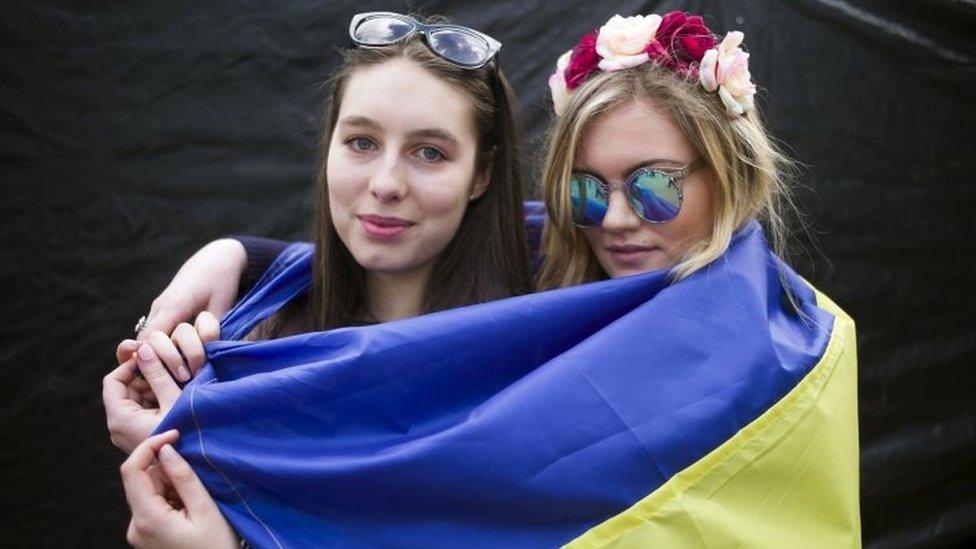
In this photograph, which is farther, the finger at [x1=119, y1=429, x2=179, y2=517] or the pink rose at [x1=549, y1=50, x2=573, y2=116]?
the pink rose at [x1=549, y1=50, x2=573, y2=116]

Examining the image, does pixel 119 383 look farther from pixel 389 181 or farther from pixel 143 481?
pixel 389 181

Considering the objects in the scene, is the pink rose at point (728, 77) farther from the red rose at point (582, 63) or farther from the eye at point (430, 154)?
the eye at point (430, 154)

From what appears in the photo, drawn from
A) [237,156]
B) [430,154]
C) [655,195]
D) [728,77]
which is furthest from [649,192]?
[237,156]

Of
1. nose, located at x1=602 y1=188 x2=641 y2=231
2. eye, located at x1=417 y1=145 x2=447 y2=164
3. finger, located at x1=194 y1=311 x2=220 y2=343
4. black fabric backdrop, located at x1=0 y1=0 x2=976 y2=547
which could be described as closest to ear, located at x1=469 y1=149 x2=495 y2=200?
eye, located at x1=417 y1=145 x2=447 y2=164

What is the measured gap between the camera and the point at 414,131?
1.95m

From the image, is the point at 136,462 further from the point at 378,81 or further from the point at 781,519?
the point at 781,519

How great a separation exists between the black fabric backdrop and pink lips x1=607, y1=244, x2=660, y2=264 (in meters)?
1.06

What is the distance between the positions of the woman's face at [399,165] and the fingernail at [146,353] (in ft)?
1.21

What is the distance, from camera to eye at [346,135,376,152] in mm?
1995

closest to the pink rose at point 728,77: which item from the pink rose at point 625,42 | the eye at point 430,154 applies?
the pink rose at point 625,42

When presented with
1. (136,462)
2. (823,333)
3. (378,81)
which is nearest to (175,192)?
(378,81)

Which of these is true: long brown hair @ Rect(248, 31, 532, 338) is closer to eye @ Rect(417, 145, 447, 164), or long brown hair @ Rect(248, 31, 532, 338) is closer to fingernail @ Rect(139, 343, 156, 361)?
eye @ Rect(417, 145, 447, 164)

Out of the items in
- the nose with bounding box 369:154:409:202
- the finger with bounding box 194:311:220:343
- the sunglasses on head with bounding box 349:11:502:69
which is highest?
the sunglasses on head with bounding box 349:11:502:69

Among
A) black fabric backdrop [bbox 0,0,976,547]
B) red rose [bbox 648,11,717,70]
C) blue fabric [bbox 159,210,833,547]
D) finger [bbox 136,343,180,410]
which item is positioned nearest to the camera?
blue fabric [bbox 159,210,833,547]
